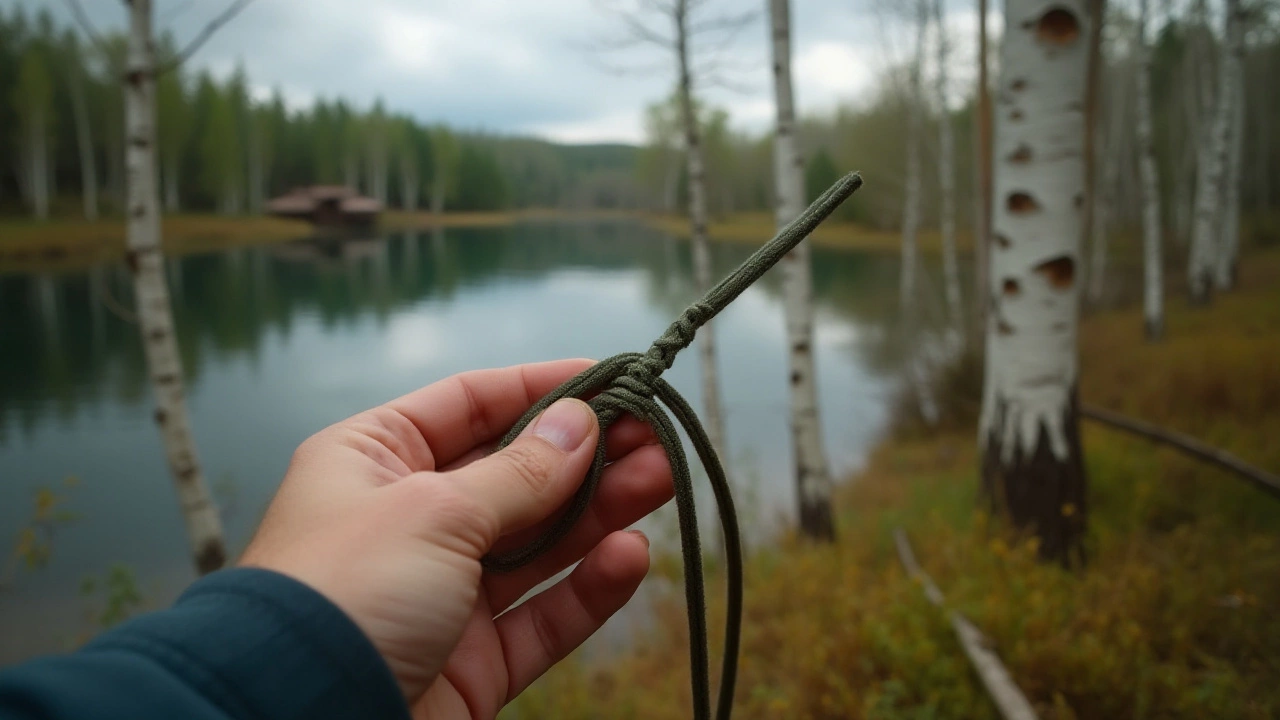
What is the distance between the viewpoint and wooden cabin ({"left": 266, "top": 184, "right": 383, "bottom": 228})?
97.3 ft

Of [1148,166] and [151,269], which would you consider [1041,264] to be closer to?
[151,269]

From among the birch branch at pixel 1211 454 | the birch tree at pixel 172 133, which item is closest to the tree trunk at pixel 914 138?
the birch branch at pixel 1211 454

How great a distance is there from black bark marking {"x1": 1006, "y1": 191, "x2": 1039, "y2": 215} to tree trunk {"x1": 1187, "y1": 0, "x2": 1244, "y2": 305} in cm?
927

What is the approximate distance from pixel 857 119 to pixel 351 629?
70.4 feet

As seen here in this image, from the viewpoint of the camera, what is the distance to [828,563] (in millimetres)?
4211

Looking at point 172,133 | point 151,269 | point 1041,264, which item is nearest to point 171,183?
point 172,133

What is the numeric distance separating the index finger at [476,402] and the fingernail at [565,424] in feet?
0.61

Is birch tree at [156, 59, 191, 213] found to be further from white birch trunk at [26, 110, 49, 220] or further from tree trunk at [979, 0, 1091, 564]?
tree trunk at [979, 0, 1091, 564]

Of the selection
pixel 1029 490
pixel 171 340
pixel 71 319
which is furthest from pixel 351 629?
pixel 71 319

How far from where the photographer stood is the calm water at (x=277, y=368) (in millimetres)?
6137

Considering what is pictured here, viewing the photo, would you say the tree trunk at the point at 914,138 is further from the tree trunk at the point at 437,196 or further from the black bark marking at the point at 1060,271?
the tree trunk at the point at 437,196

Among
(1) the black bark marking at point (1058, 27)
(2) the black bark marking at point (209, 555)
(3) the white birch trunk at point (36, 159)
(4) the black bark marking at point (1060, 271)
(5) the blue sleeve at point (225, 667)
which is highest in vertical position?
(3) the white birch trunk at point (36, 159)

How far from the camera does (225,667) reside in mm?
722

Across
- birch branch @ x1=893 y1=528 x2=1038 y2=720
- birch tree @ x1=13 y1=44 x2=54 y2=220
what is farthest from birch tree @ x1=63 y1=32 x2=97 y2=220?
birch branch @ x1=893 y1=528 x2=1038 y2=720
